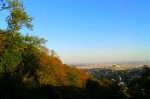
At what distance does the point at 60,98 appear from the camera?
46.9m

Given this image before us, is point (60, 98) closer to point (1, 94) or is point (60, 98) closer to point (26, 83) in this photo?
point (26, 83)

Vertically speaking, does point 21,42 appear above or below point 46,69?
above

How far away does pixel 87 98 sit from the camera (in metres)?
47.5

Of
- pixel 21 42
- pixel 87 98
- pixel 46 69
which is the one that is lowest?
pixel 87 98

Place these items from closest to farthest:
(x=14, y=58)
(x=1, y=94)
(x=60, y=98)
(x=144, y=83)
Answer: (x=144, y=83)
(x=1, y=94)
(x=60, y=98)
(x=14, y=58)

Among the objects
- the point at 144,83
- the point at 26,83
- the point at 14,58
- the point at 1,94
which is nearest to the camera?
the point at 144,83

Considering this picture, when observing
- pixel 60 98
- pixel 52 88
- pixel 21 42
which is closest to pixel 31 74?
pixel 21 42

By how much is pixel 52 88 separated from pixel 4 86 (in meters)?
12.2

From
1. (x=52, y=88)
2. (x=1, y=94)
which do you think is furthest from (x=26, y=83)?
(x=1, y=94)

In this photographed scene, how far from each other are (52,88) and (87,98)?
6.58 meters

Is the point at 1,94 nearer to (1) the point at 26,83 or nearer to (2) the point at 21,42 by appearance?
(1) the point at 26,83

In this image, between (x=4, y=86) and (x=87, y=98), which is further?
(x=87, y=98)

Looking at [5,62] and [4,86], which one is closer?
[4,86]

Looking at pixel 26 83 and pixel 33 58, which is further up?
pixel 33 58
